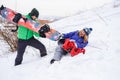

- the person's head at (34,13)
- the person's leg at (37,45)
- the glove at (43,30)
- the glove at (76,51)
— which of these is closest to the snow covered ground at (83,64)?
the glove at (76,51)

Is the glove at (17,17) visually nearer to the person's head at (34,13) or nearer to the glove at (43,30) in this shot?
the person's head at (34,13)

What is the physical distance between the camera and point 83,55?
275 inches

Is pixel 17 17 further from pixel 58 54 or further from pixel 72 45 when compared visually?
pixel 72 45

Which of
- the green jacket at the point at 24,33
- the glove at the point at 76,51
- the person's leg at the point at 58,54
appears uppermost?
the green jacket at the point at 24,33

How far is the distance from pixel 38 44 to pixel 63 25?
179 inches

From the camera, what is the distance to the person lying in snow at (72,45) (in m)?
7.22

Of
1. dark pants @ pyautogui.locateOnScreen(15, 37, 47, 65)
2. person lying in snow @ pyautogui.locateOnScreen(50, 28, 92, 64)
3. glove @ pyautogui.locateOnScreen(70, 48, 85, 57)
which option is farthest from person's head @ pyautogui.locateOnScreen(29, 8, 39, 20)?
glove @ pyautogui.locateOnScreen(70, 48, 85, 57)

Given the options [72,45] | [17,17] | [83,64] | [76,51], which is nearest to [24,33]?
[17,17]

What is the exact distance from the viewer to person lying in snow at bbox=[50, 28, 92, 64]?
7.22 m

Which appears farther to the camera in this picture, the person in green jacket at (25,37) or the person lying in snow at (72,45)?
the person in green jacket at (25,37)

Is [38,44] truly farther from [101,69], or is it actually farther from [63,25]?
[63,25]

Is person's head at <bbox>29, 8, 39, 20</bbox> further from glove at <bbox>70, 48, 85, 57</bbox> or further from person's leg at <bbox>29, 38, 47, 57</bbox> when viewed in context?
glove at <bbox>70, 48, 85, 57</bbox>

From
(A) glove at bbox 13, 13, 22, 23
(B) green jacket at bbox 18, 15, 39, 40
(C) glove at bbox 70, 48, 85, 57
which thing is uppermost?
(A) glove at bbox 13, 13, 22, 23

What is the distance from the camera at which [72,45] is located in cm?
738
